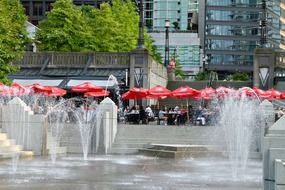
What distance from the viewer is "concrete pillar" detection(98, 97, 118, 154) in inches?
981

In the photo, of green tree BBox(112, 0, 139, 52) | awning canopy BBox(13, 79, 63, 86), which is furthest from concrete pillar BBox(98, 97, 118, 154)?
green tree BBox(112, 0, 139, 52)

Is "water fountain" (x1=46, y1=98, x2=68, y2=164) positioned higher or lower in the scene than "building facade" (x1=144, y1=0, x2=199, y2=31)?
lower

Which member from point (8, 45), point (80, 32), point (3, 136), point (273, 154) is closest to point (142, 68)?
→ point (8, 45)

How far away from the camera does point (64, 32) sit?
53.5 metres

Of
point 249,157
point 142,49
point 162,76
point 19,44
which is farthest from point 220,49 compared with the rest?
point 249,157

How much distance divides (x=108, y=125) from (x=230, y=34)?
109955 millimetres

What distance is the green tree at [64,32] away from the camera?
53500 mm

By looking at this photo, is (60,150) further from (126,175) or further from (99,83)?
(99,83)

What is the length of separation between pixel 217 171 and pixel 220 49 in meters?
117

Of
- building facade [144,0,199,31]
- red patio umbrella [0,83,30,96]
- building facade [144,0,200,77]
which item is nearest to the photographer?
red patio umbrella [0,83,30,96]

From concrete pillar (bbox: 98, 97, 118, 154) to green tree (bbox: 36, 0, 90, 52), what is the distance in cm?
Answer: 2871

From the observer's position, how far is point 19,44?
33.1 metres

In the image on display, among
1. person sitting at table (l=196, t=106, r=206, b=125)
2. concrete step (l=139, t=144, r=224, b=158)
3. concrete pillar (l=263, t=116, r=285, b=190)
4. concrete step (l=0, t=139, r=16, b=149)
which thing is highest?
concrete pillar (l=263, t=116, r=285, b=190)

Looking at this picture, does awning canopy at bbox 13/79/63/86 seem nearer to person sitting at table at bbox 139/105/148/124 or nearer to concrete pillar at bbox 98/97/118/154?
person sitting at table at bbox 139/105/148/124
